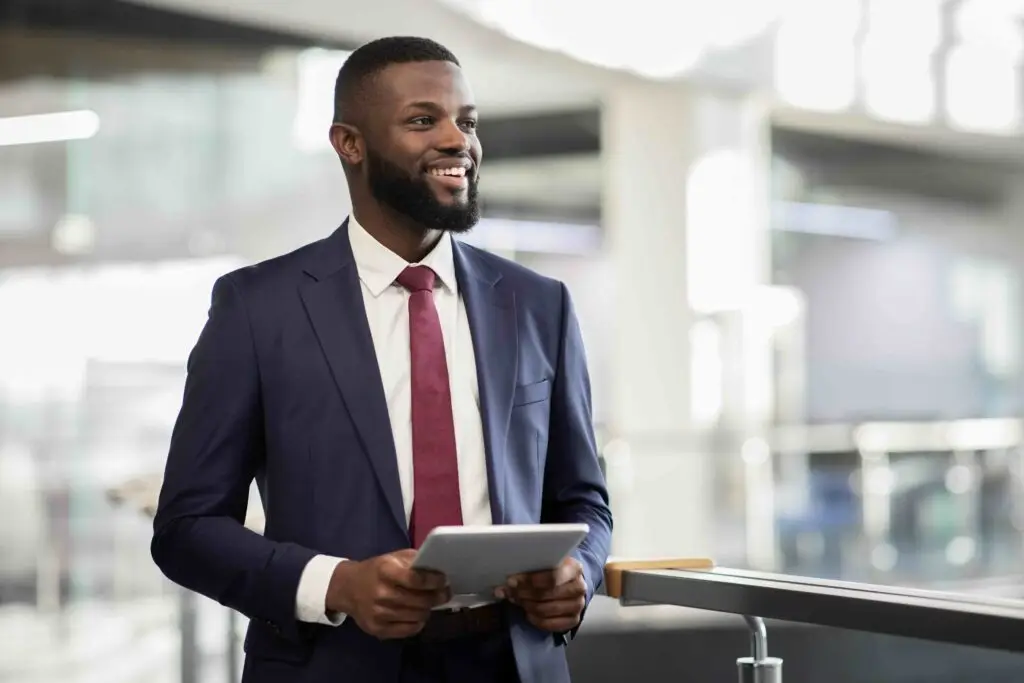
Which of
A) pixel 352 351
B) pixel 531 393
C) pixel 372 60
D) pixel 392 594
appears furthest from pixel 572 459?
pixel 372 60

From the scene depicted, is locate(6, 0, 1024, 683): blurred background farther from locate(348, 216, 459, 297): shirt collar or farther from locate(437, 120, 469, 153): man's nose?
locate(437, 120, 469, 153): man's nose

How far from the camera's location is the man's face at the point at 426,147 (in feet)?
6.57

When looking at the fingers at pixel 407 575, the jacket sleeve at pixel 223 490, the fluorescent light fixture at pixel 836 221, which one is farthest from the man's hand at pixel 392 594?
the fluorescent light fixture at pixel 836 221

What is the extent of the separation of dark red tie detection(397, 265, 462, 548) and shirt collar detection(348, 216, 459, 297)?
0.05 metres

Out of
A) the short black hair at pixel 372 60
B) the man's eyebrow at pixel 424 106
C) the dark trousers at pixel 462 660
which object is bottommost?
the dark trousers at pixel 462 660

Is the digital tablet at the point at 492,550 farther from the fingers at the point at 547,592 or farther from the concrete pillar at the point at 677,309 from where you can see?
the concrete pillar at the point at 677,309

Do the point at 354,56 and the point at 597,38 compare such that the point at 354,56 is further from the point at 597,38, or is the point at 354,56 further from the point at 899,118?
the point at 899,118

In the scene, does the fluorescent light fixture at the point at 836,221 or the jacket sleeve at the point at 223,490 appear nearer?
the jacket sleeve at the point at 223,490

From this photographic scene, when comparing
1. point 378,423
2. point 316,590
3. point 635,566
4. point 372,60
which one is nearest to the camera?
point 316,590

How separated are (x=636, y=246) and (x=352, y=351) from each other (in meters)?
8.18

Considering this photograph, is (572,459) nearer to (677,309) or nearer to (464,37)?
(464,37)

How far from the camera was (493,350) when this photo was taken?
2.06 m

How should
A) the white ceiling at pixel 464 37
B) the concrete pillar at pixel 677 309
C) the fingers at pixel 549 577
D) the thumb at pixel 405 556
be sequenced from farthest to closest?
the concrete pillar at pixel 677 309 → the white ceiling at pixel 464 37 → the fingers at pixel 549 577 → the thumb at pixel 405 556

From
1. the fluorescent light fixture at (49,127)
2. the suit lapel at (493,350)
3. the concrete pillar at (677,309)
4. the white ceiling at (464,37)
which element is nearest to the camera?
the suit lapel at (493,350)
